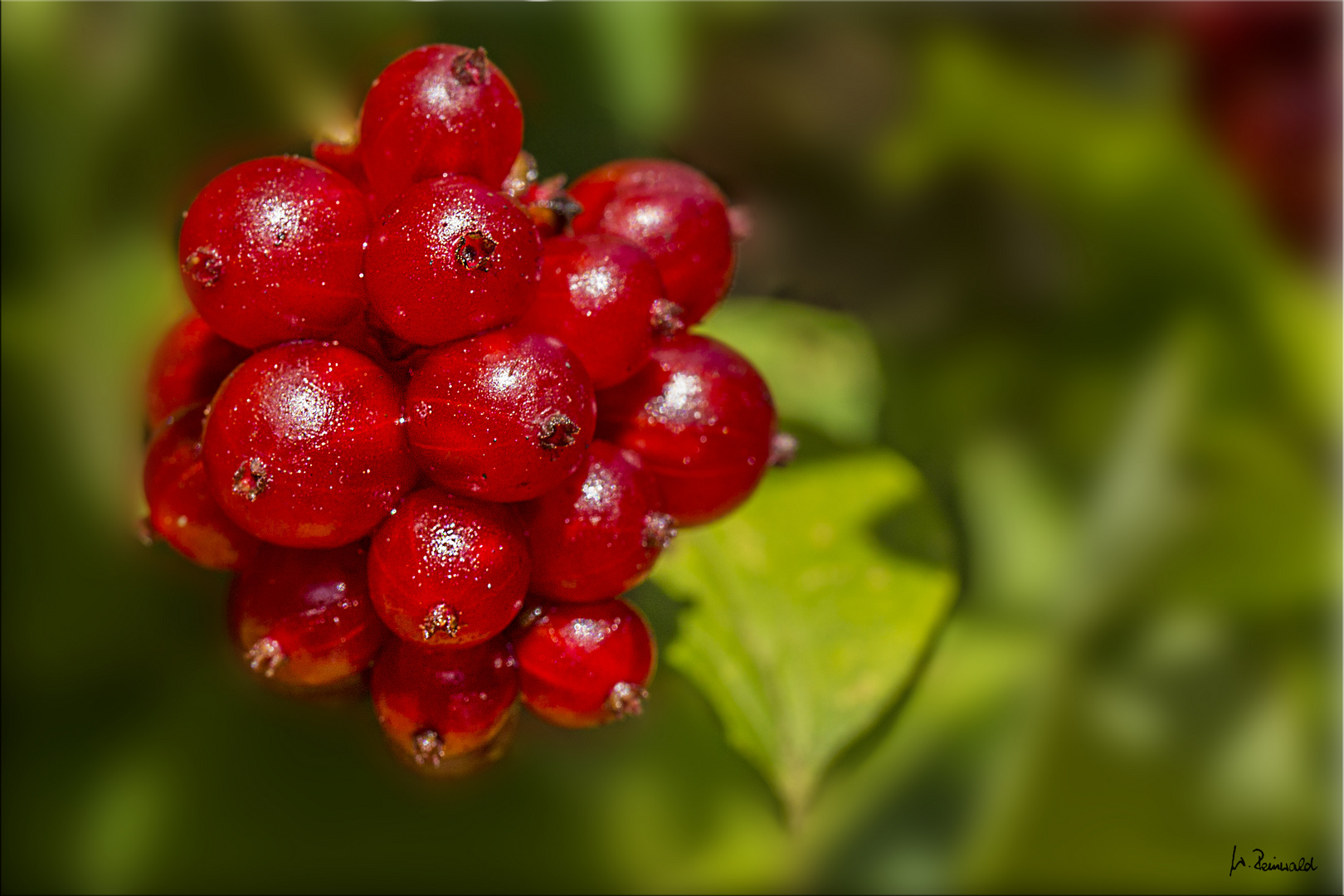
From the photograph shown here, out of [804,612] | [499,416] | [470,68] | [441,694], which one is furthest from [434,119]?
[804,612]

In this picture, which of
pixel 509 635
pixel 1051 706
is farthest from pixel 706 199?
pixel 1051 706

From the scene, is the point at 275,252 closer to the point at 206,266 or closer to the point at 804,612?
the point at 206,266

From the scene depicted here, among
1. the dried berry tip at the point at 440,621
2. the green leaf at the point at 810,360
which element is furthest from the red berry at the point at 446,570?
the green leaf at the point at 810,360

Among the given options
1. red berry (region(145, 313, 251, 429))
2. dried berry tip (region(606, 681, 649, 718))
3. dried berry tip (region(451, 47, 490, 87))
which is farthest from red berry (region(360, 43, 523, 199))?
dried berry tip (region(606, 681, 649, 718))

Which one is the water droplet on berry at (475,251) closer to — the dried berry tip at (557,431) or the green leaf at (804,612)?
the dried berry tip at (557,431)

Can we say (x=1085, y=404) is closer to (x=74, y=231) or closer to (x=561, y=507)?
(x=561, y=507)

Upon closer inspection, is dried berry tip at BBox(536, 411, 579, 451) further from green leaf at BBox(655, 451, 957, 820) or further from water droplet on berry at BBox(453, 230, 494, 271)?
green leaf at BBox(655, 451, 957, 820)
